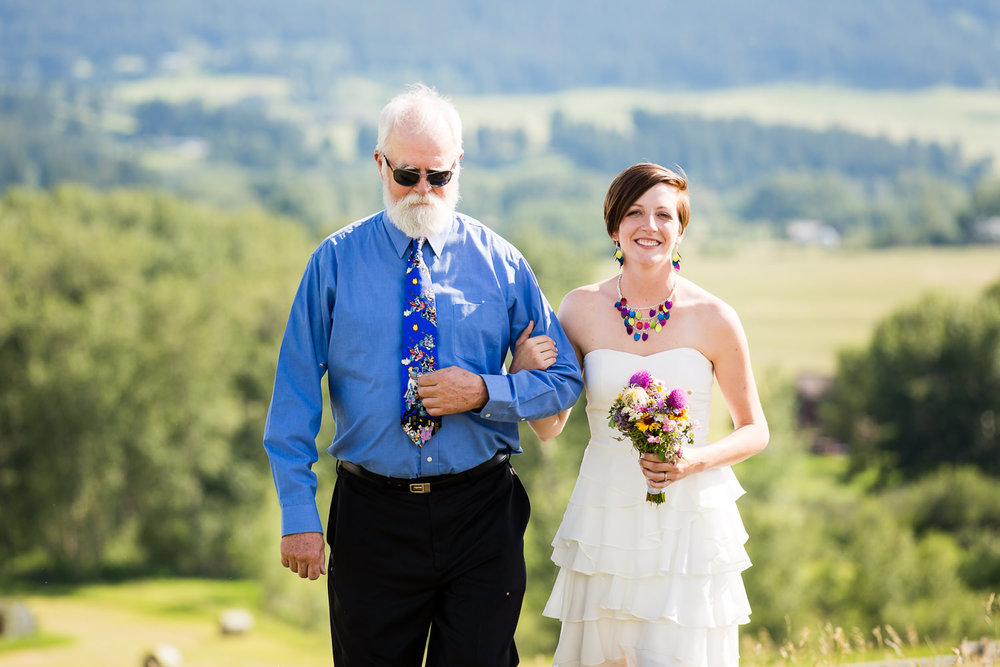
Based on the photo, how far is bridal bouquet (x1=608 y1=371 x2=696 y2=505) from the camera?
12.1ft

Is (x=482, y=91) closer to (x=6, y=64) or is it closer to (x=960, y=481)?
(x=6, y=64)

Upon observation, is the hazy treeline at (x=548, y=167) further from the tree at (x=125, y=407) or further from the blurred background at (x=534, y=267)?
the tree at (x=125, y=407)

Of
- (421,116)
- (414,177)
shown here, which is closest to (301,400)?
(414,177)

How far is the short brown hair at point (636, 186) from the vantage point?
13.1 feet

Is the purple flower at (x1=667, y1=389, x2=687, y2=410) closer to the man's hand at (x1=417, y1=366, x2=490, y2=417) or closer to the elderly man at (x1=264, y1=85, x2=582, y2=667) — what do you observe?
the elderly man at (x1=264, y1=85, x2=582, y2=667)

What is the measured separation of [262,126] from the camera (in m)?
144

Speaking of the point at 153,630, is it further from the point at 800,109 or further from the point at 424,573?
the point at 800,109

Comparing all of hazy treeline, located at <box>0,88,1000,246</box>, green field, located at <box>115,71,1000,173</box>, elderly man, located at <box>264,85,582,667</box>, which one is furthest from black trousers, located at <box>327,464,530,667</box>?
green field, located at <box>115,71,1000,173</box>

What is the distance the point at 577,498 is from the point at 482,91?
183 meters

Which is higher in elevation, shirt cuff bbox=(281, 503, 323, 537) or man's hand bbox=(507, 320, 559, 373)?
man's hand bbox=(507, 320, 559, 373)

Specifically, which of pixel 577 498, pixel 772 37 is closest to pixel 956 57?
pixel 772 37

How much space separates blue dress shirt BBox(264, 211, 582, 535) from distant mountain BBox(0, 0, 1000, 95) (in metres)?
155

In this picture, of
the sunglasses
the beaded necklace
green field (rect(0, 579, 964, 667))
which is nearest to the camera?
the sunglasses

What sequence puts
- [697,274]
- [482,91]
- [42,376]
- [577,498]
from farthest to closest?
1. [482,91]
2. [697,274]
3. [42,376]
4. [577,498]
